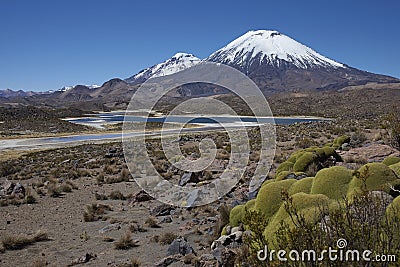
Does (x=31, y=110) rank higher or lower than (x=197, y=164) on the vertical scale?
higher

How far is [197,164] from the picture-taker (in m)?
17.8

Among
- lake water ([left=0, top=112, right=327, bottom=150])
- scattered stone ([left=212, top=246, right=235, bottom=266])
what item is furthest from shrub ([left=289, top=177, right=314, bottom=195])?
lake water ([left=0, top=112, right=327, bottom=150])

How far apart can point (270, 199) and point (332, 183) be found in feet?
3.88

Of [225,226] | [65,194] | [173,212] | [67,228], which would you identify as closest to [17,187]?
[65,194]

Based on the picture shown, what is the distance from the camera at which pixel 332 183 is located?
20.2 feet

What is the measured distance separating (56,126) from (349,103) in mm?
86685

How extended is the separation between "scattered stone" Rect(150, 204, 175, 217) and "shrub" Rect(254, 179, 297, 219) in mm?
5478

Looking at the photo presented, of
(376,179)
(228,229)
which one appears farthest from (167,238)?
(376,179)

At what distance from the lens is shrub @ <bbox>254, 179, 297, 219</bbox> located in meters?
6.32

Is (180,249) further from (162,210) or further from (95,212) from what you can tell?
(95,212)

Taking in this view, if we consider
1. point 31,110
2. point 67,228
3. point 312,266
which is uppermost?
point 31,110

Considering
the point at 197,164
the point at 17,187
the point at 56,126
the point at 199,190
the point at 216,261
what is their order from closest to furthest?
the point at 216,261 < the point at 199,190 < the point at 17,187 < the point at 197,164 < the point at 56,126

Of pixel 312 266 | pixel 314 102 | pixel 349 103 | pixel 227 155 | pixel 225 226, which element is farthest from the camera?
pixel 314 102

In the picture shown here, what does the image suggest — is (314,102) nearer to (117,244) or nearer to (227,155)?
(227,155)
